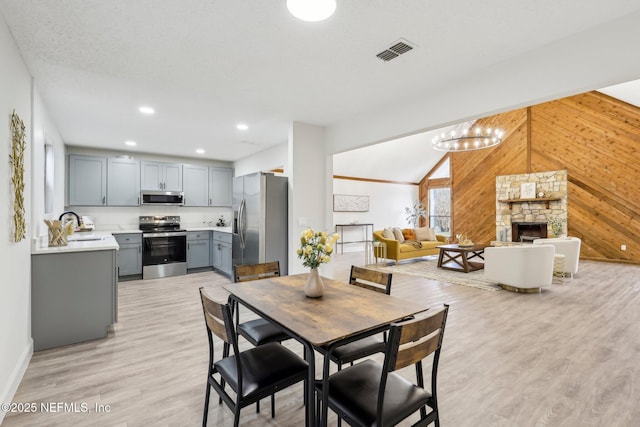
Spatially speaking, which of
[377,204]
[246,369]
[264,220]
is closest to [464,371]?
[246,369]

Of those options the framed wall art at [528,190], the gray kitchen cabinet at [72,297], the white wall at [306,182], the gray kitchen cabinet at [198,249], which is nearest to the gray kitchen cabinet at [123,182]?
the gray kitchen cabinet at [198,249]

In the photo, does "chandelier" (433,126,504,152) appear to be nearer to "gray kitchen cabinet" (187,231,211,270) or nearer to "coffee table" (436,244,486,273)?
"coffee table" (436,244,486,273)

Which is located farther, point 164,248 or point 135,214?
point 135,214

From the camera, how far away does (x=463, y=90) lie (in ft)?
10.3

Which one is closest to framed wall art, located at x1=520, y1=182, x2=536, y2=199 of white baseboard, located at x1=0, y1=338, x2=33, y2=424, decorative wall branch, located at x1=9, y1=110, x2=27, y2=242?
decorative wall branch, located at x1=9, y1=110, x2=27, y2=242

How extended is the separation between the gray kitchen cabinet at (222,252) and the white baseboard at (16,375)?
326 centimetres

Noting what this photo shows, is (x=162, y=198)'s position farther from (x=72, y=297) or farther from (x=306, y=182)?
(x=72, y=297)

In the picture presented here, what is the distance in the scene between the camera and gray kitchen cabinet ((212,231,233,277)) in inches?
232

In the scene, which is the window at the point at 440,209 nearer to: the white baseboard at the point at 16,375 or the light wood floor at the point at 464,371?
the light wood floor at the point at 464,371

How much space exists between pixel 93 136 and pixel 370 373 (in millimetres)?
6008

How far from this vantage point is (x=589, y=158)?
7.79 metres

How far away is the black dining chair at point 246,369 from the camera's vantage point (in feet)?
4.83

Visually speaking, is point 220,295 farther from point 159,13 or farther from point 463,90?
point 463,90

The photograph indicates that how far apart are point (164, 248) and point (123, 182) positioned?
1.62 metres
